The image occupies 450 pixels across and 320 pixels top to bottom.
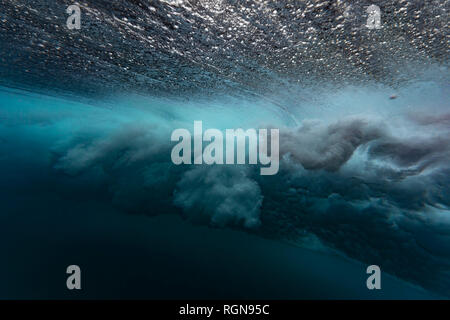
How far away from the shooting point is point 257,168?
8703 millimetres

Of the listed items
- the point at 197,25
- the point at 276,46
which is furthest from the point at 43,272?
the point at 276,46

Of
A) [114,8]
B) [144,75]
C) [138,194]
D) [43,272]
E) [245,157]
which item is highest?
[144,75]

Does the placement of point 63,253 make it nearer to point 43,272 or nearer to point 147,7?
point 43,272

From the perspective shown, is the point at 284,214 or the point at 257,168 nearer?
the point at 284,214

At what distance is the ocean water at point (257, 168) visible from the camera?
104 inches

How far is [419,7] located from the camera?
1.89 meters

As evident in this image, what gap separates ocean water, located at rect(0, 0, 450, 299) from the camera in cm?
263

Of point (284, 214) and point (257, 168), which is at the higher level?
point (257, 168)

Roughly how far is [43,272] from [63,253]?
24.8 inches

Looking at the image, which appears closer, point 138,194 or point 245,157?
point 138,194

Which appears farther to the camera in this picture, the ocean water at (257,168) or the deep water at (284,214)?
the deep water at (284,214)

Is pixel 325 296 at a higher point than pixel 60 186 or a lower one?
lower

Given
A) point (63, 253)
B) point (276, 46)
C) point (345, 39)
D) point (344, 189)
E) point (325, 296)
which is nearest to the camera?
point (345, 39)

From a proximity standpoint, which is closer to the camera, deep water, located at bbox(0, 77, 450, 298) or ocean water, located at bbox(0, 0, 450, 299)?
ocean water, located at bbox(0, 0, 450, 299)
